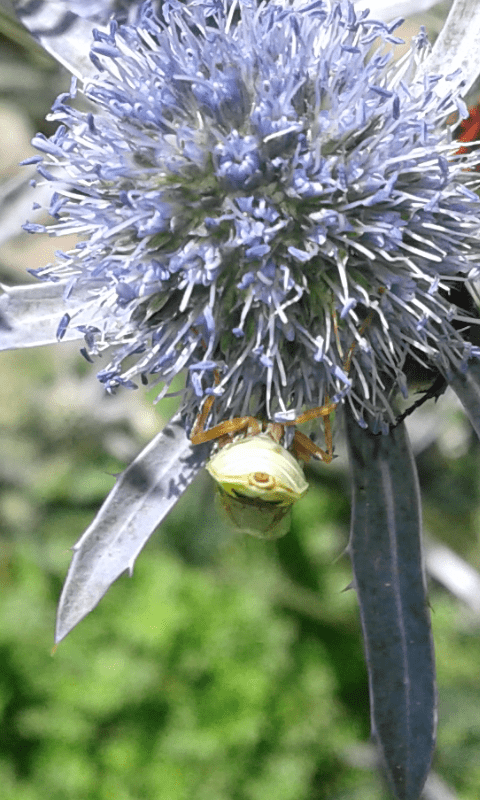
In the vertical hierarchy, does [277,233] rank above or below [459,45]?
below

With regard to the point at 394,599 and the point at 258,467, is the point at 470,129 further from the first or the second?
the point at 394,599

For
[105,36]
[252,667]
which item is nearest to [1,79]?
[105,36]

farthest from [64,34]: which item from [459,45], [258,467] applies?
[258,467]

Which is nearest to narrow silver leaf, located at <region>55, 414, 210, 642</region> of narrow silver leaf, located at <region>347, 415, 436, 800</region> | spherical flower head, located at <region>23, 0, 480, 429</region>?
spherical flower head, located at <region>23, 0, 480, 429</region>

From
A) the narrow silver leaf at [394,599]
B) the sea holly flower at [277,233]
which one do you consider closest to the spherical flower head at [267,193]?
the sea holly flower at [277,233]

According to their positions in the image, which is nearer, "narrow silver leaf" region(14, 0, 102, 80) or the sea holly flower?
the sea holly flower

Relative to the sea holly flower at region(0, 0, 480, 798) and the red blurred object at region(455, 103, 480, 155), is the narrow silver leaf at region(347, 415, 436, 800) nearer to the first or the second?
the sea holly flower at region(0, 0, 480, 798)

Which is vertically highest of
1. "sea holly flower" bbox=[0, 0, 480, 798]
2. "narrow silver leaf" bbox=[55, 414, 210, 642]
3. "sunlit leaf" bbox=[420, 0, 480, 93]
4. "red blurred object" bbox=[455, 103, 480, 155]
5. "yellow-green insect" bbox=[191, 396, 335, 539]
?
"sunlit leaf" bbox=[420, 0, 480, 93]
